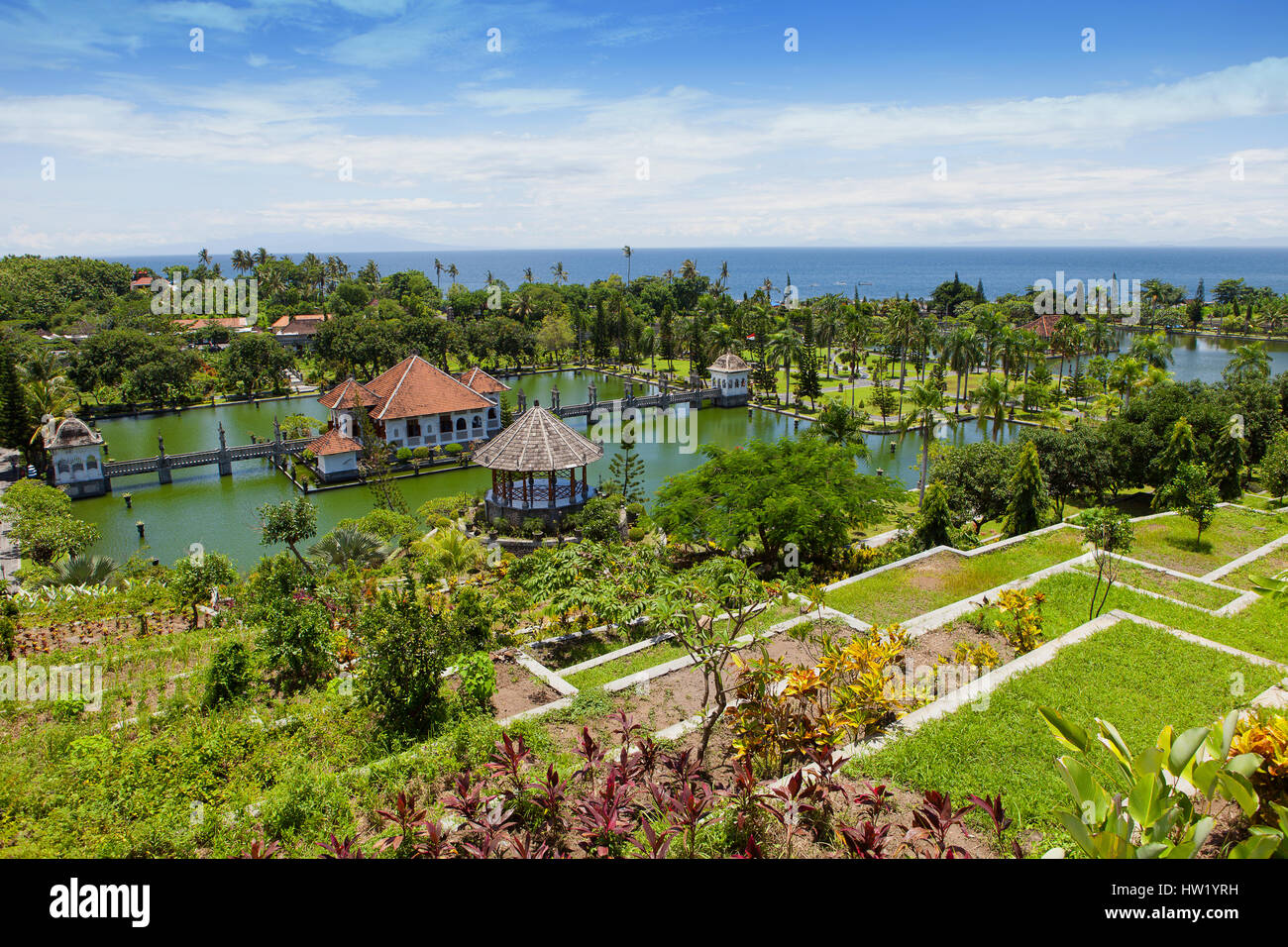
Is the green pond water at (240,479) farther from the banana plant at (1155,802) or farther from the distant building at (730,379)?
the banana plant at (1155,802)

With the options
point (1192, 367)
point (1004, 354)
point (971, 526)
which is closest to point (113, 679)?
point (971, 526)

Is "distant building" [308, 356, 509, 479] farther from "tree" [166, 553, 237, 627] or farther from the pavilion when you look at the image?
"tree" [166, 553, 237, 627]

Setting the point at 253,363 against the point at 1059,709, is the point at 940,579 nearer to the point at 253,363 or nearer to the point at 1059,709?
the point at 1059,709

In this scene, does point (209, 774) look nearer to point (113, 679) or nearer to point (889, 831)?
point (113, 679)

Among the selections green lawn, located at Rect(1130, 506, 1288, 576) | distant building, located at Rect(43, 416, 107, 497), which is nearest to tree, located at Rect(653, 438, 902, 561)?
green lawn, located at Rect(1130, 506, 1288, 576)

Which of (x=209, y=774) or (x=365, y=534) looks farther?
(x=365, y=534)

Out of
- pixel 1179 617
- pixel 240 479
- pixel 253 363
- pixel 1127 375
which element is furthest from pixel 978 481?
pixel 253 363
